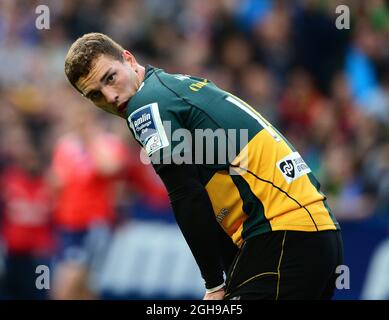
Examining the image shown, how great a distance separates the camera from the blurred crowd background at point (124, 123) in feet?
36.3

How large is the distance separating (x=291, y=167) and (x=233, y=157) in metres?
0.34

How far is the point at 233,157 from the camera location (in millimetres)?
5594

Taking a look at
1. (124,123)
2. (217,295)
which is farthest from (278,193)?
(124,123)

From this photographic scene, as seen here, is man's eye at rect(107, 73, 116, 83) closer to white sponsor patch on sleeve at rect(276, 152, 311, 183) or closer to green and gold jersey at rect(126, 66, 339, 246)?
green and gold jersey at rect(126, 66, 339, 246)

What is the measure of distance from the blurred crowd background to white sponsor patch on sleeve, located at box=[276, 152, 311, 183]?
3619 millimetres

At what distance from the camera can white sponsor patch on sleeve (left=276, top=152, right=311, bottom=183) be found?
5605 mm

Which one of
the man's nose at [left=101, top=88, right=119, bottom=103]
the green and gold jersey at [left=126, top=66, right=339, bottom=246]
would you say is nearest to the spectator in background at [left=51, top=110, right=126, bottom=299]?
the man's nose at [left=101, top=88, right=119, bottom=103]

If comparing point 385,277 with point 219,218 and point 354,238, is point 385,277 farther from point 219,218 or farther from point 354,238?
point 219,218

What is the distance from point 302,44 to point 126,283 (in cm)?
458

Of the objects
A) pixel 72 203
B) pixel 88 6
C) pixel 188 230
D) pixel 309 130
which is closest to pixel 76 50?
pixel 188 230

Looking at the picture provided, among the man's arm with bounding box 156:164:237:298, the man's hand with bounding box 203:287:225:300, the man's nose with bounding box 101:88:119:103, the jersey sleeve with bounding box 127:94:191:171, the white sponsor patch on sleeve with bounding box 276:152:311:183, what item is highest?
the man's nose with bounding box 101:88:119:103

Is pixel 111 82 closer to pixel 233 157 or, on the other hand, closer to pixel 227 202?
pixel 233 157

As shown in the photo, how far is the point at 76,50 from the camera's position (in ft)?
18.6

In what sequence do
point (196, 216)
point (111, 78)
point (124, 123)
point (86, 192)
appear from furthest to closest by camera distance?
1. point (124, 123)
2. point (86, 192)
3. point (111, 78)
4. point (196, 216)
